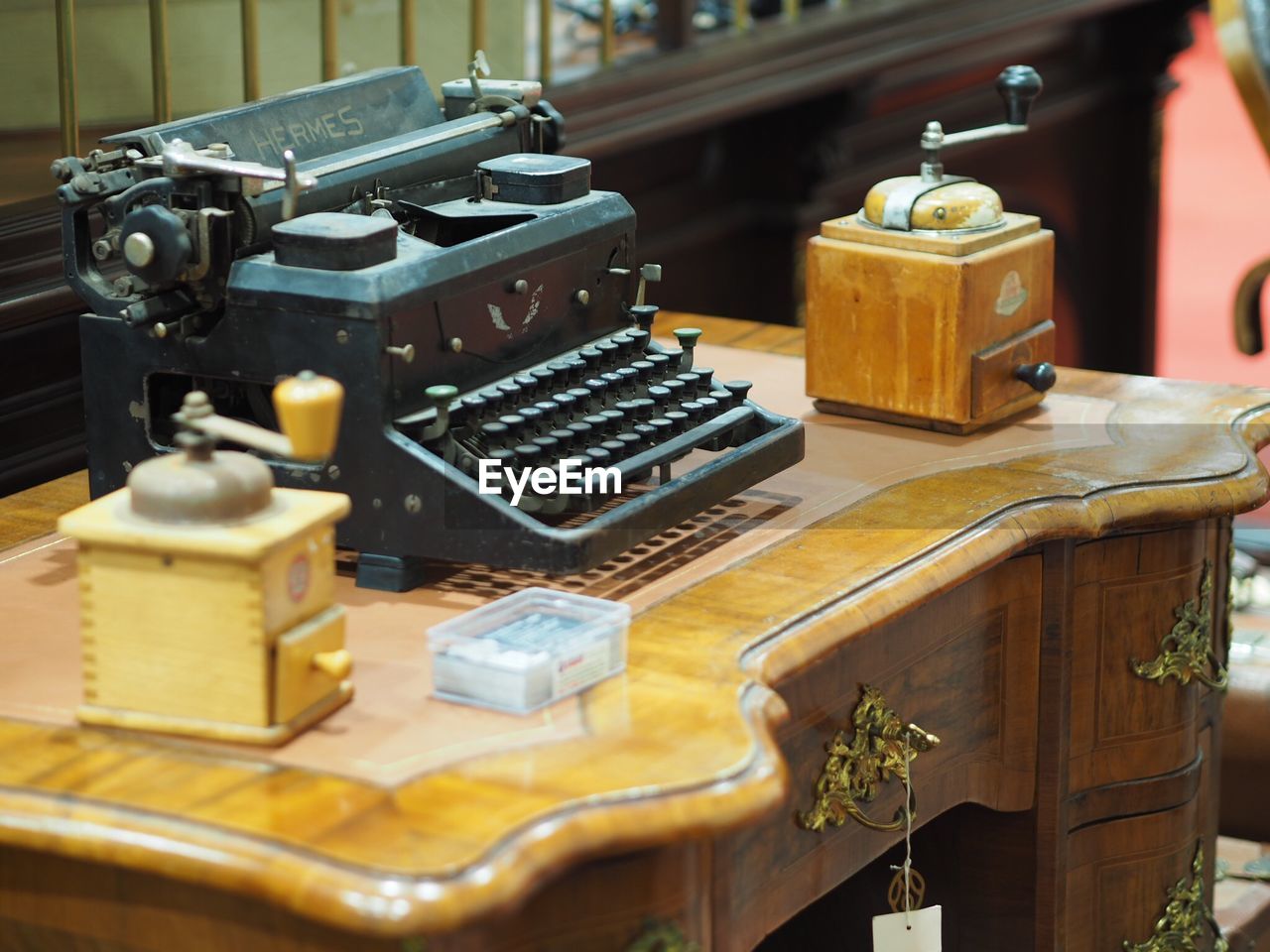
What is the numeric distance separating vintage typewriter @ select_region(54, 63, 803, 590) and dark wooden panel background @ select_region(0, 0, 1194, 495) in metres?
0.49

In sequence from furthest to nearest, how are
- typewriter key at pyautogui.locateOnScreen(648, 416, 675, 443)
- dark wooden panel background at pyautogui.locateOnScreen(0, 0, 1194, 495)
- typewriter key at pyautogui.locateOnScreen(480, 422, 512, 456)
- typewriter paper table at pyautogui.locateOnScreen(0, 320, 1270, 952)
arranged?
1. dark wooden panel background at pyautogui.locateOnScreen(0, 0, 1194, 495)
2. typewriter key at pyautogui.locateOnScreen(648, 416, 675, 443)
3. typewriter key at pyautogui.locateOnScreen(480, 422, 512, 456)
4. typewriter paper table at pyautogui.locateOnScreen(0, 320, 1270, 952)

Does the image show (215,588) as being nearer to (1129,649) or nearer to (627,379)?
(627,379)

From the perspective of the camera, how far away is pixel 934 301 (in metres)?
2.39

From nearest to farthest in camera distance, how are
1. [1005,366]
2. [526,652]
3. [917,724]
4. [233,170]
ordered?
[526,652] < [233,170] < [917,724] < [1005,366]

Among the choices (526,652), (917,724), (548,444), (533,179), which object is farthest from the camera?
(533,179)

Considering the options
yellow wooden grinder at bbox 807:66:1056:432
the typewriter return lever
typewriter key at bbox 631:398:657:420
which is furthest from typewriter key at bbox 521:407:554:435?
yellow wooden grinder at bbox 807:66:1056:432

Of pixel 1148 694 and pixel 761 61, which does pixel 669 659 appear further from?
pixel 761 61

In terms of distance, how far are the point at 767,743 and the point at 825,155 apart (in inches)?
106

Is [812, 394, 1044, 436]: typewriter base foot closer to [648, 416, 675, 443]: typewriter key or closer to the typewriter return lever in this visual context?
[648, 416, 675, 443]: typewriter key

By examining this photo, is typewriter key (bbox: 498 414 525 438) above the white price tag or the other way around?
above

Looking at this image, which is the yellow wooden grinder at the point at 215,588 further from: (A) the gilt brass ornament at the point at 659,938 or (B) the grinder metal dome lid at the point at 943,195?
(B) the grinder metal dome lid at the point at 943,195

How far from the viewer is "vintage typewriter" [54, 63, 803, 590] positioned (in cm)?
194
